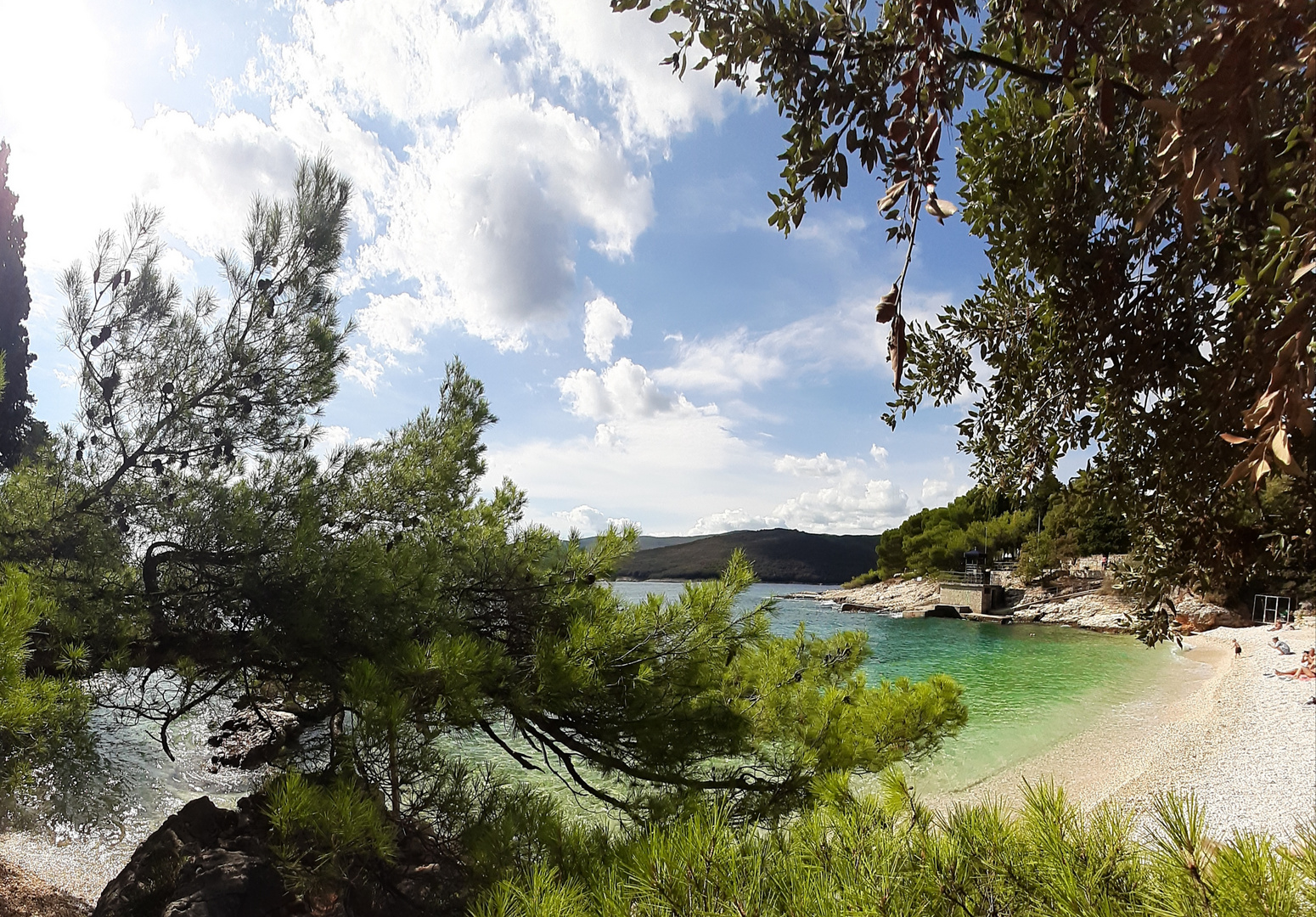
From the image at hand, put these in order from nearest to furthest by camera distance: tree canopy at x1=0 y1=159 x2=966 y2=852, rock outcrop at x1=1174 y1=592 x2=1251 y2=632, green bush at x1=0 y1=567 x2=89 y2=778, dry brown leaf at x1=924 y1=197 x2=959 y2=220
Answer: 1. dry brown leaf at x1=924 y1=197 x2=959 y2=220
2. green bush at x1=0 y1=567 x2=89 y2=778
3. tree canopy at x1=0 y1=159 x2=966 y2=852
4. rock outcrop at x1=1174 y1=592 x2=1251 y2=632

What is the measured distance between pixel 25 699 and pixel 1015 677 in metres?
22.7

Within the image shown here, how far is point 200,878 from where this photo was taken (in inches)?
164

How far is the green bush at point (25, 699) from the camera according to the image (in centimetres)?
258

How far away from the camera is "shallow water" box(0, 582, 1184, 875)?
4582 mm

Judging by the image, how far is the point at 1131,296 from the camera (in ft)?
9.36

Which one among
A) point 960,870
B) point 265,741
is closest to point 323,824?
point 265,741

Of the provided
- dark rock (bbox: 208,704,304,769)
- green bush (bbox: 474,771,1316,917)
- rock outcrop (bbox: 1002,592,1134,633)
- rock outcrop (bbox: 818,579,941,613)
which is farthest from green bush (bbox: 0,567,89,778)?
rock outcrop (bbox: 818,579,941,613)

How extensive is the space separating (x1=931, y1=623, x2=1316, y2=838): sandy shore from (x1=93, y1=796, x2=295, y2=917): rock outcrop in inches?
270

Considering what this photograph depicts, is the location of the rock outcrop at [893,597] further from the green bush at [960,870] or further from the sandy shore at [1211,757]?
the green bush at [960,870]

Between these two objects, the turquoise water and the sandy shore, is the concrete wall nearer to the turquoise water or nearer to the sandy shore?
the turquoise water

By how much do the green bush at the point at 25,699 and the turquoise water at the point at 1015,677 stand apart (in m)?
3.08

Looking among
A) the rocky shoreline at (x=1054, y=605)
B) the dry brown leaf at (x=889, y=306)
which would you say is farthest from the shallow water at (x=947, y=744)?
the dry brown leaf at (x=889, y=306)

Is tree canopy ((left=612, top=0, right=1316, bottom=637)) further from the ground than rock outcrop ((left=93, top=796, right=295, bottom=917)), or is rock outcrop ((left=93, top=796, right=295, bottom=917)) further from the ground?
tree canopy ((left=612, top=0, right=1316, bottom=637))

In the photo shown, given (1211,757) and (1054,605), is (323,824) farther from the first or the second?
(1054,605)
